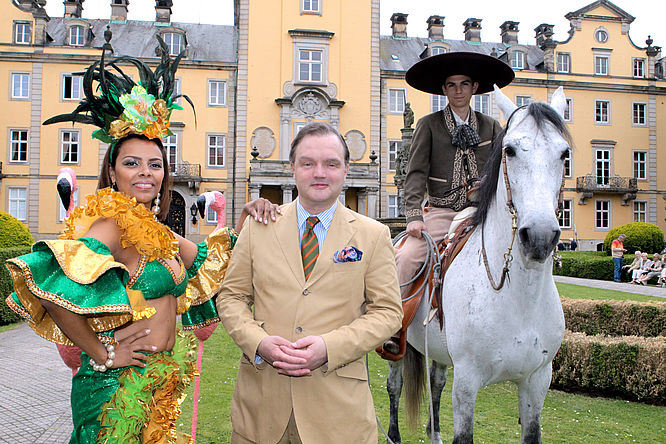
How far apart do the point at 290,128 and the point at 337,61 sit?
191 inches

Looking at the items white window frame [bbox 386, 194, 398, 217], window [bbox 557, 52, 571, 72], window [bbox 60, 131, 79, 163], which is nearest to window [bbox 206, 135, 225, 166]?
window [bbox 60, 131, 79, 163]

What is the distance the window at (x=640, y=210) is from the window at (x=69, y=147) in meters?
36.0

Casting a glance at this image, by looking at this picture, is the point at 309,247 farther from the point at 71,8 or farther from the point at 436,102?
the point at 71,8

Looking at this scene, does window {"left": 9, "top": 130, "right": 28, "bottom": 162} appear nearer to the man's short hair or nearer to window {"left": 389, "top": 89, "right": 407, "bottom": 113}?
window {"left": 389, "top": 89, "right": 407, "bottom": 113}

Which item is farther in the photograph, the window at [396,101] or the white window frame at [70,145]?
the window at [396,101]

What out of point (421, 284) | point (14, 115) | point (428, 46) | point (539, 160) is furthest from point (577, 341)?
point (14, 115)

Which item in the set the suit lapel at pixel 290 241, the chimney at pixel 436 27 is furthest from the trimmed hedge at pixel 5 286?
the chimney at pixel 436 27

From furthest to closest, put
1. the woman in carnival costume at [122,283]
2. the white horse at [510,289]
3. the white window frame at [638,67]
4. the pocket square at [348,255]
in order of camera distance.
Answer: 1. the white window frame at [638,67]
2. the white horse at [510,289]
3. the pocket square at [348,255]
4. the woman in carnival costume at [122,283]

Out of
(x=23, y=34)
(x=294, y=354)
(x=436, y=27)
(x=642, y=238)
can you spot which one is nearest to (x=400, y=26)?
(x=436, y=27)

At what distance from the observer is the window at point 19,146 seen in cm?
3134

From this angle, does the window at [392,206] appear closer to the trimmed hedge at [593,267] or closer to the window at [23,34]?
the trimmed hedge at [593,267]

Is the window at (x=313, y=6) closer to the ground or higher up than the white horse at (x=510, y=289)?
higher up

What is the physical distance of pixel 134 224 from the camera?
8.10 feet

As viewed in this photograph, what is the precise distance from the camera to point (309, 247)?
2.62 m
